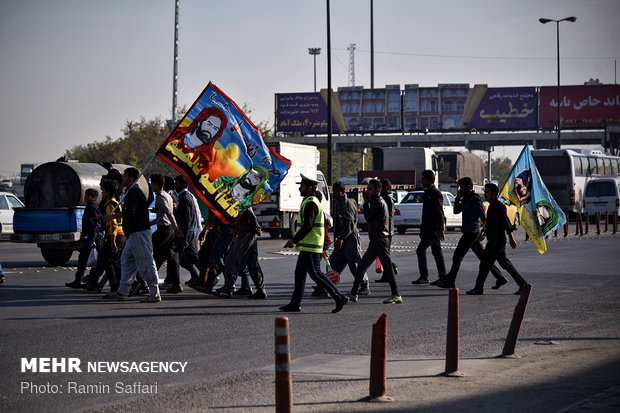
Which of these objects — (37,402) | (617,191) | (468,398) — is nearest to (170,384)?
(37,402)

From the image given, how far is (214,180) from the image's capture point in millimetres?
13844

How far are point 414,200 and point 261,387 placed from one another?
27.6 metres

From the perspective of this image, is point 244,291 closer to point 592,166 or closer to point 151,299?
point 151,299

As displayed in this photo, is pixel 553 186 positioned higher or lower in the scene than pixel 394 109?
lower

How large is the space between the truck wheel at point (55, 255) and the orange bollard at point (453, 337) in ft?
45.6

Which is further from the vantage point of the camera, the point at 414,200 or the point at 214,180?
the point at 414,200

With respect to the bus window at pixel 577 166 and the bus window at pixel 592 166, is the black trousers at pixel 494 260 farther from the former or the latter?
the bus window at pixel 592 166

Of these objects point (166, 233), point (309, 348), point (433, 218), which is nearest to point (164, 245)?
point (166, 233)

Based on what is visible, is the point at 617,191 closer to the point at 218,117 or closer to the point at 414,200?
the point at 414,200

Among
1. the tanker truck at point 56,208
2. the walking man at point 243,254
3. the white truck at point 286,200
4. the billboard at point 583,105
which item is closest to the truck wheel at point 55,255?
the tanker truck at point 56,208

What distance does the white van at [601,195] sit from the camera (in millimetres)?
44031

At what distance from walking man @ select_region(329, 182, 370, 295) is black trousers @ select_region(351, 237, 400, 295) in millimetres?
542

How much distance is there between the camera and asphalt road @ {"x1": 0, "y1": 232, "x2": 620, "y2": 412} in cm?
700

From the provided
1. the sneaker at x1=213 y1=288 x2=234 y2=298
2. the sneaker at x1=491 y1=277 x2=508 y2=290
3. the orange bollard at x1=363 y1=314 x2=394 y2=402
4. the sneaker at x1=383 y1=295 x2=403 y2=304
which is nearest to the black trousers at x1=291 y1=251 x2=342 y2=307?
the sneaker at x1=383 y1=295 x2=403 y2=304
